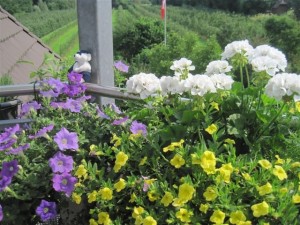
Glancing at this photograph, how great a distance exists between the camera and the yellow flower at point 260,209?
3.88ft

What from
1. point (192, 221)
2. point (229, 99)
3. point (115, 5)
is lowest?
point (115, 5)

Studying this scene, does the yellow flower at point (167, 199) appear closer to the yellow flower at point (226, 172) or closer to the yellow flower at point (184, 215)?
the yellow flower at point (184, 215)

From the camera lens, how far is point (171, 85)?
1.53 m

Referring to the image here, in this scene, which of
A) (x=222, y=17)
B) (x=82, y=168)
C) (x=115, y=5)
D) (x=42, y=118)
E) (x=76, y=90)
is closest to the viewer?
(x=82, y=168)

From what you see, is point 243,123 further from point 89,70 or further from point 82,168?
point 89,70

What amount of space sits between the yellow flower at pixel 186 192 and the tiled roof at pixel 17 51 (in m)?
2.67

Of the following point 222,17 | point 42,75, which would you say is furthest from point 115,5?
point 42,75

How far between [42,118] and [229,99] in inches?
29.4

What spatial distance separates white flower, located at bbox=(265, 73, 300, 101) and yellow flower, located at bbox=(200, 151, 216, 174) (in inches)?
11.5

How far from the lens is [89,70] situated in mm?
2072

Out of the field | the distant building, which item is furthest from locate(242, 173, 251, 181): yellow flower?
the distant building

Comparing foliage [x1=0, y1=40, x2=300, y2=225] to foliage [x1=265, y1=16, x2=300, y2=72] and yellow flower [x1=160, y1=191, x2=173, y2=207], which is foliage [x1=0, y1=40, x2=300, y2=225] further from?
foliage [x1=265, y1=16, x2=300, y2=72]

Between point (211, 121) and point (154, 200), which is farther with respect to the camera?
point (211, 121)

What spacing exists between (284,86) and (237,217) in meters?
0.43
